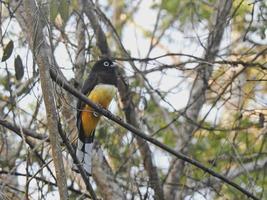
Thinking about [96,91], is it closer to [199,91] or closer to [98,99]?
[98,99]

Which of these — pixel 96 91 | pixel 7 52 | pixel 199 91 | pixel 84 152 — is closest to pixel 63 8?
pixel 7 52

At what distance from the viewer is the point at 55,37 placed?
559cm

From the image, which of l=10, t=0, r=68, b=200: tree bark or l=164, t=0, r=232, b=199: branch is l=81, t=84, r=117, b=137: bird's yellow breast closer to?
l=164, t=0, r=232, b=199: branch

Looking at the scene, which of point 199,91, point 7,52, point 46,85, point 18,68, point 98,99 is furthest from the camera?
point 199,91

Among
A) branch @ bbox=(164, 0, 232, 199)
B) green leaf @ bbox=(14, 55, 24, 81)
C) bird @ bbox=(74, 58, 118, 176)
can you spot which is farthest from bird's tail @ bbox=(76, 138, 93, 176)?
branch @ bbox=(164, 0, 232, 199)

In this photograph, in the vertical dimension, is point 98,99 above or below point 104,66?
below

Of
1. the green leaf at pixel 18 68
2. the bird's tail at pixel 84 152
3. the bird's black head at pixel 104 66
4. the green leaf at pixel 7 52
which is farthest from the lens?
the bird's black head at pixel 104 66

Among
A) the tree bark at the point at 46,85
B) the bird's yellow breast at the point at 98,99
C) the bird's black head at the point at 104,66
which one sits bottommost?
the tree bark at the point at 46,85

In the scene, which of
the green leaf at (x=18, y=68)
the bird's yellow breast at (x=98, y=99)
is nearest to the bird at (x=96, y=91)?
the bird's yellow breast at (x=98, y=99)

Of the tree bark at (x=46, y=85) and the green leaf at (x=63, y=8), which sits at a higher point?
the green leaf at (x=63, y=8)

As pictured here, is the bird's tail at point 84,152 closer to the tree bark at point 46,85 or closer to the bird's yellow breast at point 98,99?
the bird's yellow breast at point 98,99

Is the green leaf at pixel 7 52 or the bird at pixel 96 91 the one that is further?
the bird at pixel 96 91

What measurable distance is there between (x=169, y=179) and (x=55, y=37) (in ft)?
5.45

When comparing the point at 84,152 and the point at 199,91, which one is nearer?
the point at 84,152
